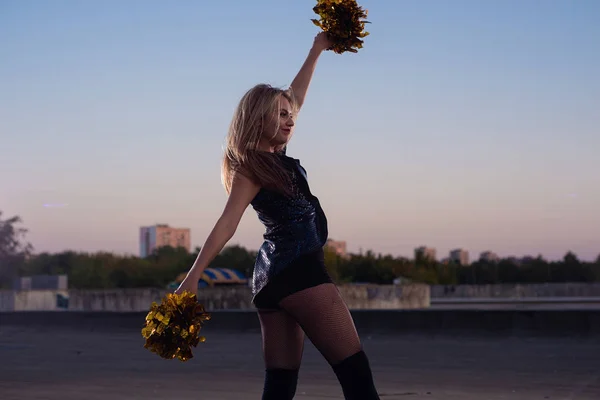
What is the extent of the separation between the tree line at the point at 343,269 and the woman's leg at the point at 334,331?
240 feet

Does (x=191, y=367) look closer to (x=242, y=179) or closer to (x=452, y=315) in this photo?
(x=452, y=315)

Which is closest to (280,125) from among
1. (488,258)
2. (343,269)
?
(343,269)

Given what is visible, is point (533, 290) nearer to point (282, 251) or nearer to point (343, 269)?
point (343, 269)

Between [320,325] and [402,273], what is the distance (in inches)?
3349

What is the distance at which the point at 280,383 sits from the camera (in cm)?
423

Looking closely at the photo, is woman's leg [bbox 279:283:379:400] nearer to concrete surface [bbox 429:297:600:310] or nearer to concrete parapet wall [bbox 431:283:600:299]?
concrete surface [bbox 429:297:600:310]

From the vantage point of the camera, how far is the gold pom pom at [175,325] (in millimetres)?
3982

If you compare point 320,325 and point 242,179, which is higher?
point 242,179

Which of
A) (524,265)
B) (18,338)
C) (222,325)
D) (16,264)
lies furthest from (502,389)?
(16,264)

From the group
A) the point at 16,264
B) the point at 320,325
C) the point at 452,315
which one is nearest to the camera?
the point at 320,325

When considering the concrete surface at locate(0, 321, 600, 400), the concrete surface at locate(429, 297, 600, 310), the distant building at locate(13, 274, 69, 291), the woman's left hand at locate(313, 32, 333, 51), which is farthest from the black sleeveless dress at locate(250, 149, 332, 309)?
the distant building at locate(13, 274, 69, 291)

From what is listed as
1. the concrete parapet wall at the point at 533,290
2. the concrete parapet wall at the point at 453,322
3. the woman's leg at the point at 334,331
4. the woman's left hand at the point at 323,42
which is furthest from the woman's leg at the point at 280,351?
the concrete parapet wall at the point at 533,290

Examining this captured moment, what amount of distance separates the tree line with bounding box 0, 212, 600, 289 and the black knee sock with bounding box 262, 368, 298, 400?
7285 centimetres

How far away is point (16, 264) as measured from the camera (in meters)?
107
